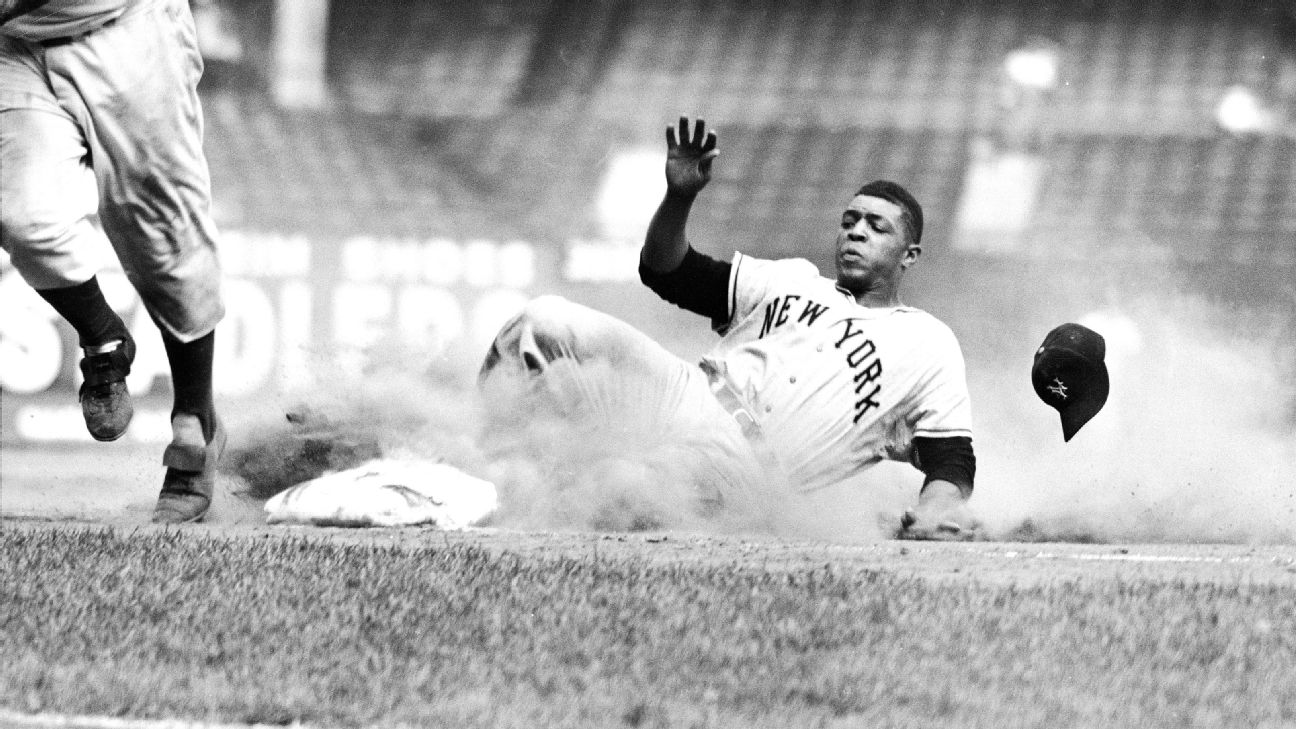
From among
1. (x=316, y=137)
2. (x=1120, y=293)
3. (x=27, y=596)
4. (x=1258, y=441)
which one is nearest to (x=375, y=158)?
(x=316, y=137)

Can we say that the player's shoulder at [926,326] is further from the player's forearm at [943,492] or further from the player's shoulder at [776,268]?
the player's forearm at [943,492]

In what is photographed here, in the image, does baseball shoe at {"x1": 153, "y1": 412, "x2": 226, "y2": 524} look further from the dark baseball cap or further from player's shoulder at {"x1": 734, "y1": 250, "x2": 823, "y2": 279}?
the dark baseball cap

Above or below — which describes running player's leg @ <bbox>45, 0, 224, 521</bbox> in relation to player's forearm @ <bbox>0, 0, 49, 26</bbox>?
below

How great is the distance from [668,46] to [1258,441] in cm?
396

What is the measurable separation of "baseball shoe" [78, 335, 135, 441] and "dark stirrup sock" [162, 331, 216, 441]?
0.89 ft

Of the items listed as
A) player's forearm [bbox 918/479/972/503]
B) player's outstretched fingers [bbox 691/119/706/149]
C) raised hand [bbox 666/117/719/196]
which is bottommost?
player's forearm [bbox 918/479/972/503]

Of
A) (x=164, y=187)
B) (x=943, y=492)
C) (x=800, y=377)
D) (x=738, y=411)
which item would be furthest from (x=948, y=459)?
(x=164, y=187)

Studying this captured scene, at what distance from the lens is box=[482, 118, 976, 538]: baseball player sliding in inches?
198

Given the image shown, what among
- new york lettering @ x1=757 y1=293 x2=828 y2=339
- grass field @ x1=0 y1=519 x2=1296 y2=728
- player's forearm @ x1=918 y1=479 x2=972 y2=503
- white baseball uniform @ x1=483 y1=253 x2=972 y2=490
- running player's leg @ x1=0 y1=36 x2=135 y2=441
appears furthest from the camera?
new york lettering @ x1=757 y1=293 x2=828 y2=339

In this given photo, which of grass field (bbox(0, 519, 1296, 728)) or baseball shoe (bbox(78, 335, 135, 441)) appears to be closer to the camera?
grass field (bbox(0, 519, 1296, 728))

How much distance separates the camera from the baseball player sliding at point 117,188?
450cm

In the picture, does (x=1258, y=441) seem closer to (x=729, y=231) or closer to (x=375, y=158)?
(x=729, y=231)

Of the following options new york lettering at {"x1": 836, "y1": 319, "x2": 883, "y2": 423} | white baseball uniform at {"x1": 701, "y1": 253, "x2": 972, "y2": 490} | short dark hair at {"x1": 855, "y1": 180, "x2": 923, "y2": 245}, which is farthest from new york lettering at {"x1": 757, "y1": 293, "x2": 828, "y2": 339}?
short dark hair at {"x1": 855, "y1": 180, "x2": 923, "y2": 245}

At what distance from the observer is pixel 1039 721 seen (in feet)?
8.23
